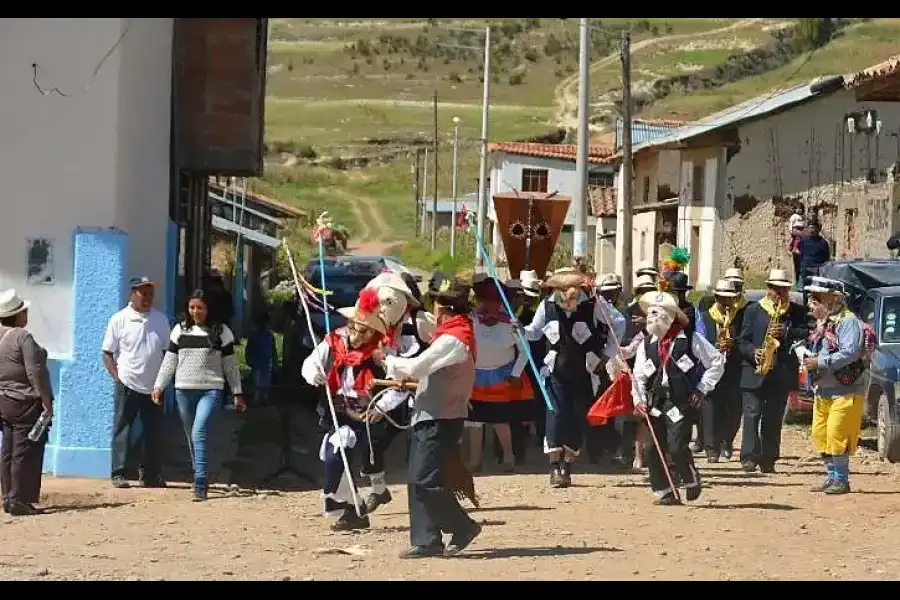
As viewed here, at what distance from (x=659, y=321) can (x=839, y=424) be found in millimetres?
1782

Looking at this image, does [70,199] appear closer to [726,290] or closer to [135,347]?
[135,347]

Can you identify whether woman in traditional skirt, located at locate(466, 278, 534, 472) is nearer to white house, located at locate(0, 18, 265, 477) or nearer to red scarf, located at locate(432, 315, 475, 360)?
white house, located at locate(0, 18, 265, 477)

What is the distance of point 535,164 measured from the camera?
70188 mm

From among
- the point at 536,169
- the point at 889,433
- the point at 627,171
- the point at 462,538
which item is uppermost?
the point at 536,169

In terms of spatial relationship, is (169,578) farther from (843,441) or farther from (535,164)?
(535,164)

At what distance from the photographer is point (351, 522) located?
454 inches

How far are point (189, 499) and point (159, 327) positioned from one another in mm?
1451

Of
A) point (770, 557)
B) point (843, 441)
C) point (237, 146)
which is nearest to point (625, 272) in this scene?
point (237, 146)

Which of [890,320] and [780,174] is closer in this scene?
[890,320]

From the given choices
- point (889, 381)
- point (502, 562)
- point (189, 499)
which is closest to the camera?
point (502, 562)

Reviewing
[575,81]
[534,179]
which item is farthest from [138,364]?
[575,81]

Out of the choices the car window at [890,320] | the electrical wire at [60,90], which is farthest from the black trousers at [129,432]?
the car window at [890,320]

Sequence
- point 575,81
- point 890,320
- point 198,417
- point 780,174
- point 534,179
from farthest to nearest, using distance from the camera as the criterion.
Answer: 1. point 575,81
2. point 534,179
3. point 780,174
4. point 890,320
5. point 198,417

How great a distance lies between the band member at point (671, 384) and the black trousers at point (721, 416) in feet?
8.58
